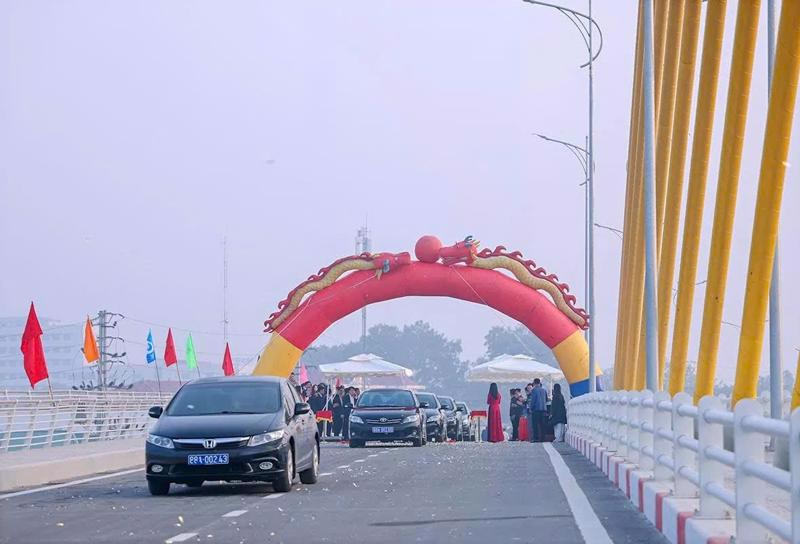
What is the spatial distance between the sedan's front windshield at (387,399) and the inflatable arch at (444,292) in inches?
225

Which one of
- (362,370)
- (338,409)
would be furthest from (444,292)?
(362,370)

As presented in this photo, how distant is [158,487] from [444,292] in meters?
26.8

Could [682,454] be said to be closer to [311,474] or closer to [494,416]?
[311,474]

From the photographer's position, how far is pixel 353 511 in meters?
14.9

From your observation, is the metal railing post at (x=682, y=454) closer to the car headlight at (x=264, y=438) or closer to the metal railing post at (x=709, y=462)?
the metal railing post at (x=709, y=462)

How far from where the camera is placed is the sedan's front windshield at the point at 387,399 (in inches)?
1501

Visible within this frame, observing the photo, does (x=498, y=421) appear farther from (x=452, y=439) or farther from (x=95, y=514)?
(x=95, y=514)

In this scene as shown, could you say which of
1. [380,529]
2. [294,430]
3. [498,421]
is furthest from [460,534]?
[498,421]

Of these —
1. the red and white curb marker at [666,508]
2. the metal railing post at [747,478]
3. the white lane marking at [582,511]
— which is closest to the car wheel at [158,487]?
the white lane marking at [582,511]

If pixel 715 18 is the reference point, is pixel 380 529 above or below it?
below

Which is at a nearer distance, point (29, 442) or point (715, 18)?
point (715, 18)

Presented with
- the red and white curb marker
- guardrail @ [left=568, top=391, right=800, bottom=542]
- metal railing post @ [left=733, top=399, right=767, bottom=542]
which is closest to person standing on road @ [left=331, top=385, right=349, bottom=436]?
the red and white curb marker

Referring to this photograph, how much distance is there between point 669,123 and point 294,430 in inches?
404

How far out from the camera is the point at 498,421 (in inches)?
1913
